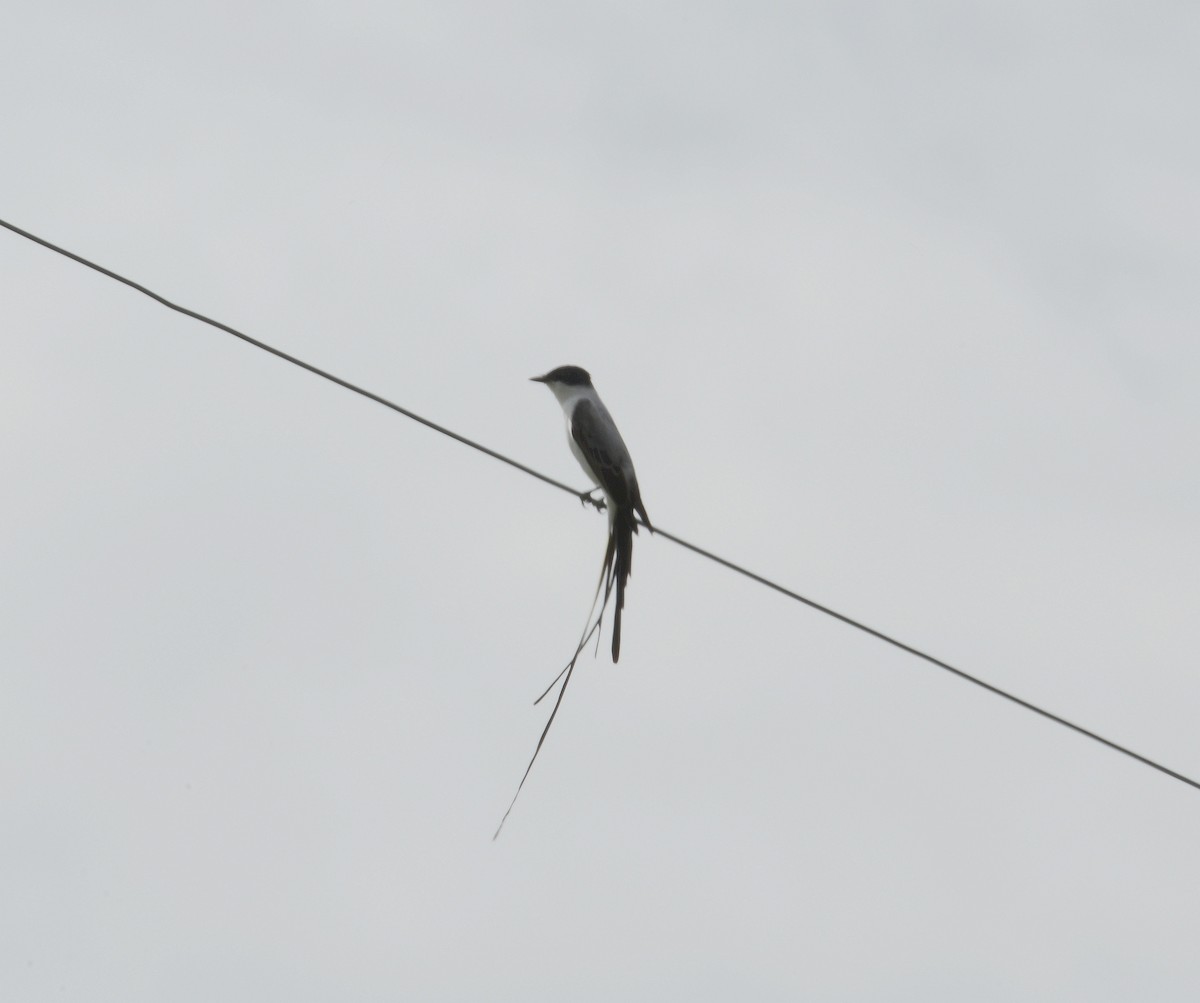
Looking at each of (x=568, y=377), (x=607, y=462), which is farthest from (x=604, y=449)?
(x=568, y=377)

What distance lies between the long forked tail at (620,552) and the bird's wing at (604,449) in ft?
0.46

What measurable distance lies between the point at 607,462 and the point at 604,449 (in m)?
0.17

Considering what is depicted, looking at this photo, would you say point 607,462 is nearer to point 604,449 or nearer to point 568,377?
point 604,449

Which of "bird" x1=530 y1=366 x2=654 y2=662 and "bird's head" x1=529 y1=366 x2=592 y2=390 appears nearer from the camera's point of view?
"bird" x1=530 y1=366 x2=654 y2=662

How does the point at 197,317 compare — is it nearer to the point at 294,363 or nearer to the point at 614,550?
the point at 294,363

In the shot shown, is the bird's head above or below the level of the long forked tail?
above

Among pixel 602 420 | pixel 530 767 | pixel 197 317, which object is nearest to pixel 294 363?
pixel 197 317

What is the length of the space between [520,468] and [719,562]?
841 millimetres

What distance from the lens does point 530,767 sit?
5328mm

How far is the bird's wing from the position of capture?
9352mm

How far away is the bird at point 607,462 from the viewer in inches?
345

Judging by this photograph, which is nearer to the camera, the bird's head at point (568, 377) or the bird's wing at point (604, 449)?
the bird's wing at point (604, 449)

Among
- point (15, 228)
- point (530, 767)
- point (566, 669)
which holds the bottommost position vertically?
point (530, 767)

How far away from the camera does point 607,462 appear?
375 inches
